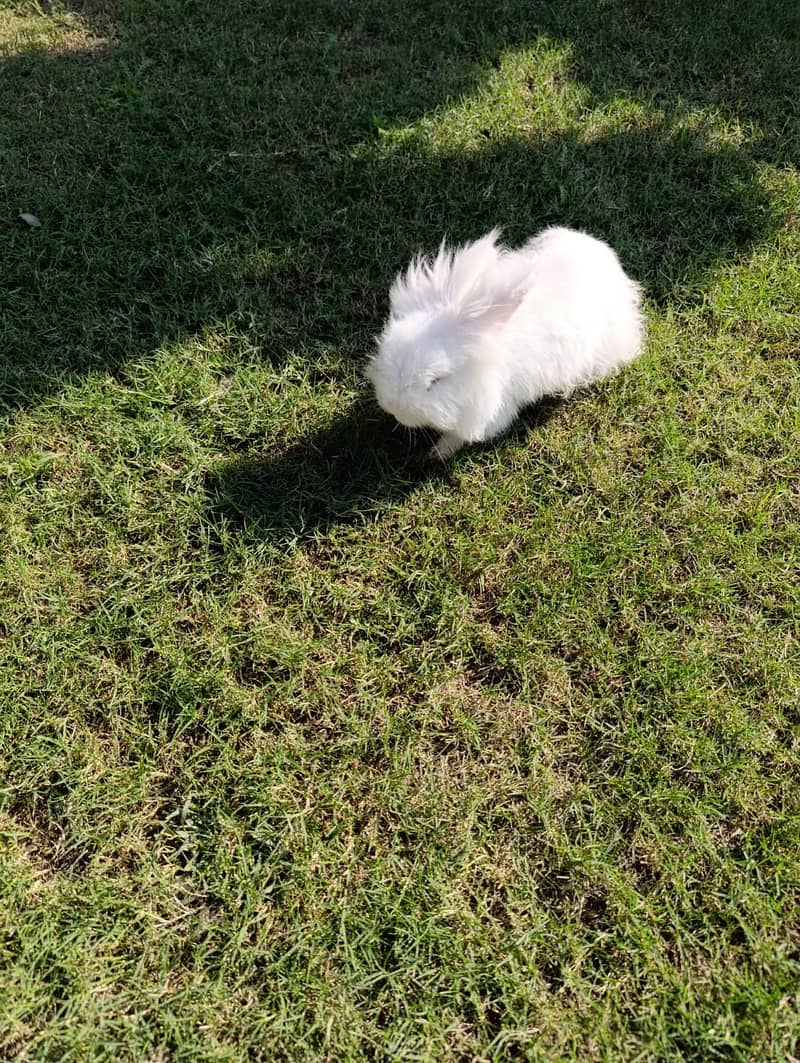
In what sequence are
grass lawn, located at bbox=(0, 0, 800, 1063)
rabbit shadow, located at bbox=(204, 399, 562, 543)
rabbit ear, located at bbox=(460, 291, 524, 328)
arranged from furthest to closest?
1. rabbit shadow, located at bbox=(204, 399, 562, 543)
2. rabbit ear, located at bbox=(460, 291, 524, 328)
3. grass lawn, located at bbox=(0, 0, 800, 1063)

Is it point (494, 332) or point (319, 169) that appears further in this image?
point (319, 169)

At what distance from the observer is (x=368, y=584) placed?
2832mm

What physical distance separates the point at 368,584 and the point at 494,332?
111 centimetres

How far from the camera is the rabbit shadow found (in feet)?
9.58

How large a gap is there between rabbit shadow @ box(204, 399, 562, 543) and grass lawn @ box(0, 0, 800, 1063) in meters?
0.02

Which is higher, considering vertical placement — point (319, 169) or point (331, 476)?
point (319, 169)

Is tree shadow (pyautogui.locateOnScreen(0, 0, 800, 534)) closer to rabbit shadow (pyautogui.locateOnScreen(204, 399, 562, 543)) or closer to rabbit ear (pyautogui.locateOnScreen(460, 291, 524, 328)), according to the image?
rabbit shadow (pyautogui.locateOnScreen(204, 399, 562, 543))

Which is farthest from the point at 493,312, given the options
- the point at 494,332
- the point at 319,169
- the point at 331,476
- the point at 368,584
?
the point at 319,169

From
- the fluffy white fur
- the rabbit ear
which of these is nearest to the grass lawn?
the fluffy white fur

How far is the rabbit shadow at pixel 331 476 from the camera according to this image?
2920 millimetres

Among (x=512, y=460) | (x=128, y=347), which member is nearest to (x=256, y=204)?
(x=128, y=347)

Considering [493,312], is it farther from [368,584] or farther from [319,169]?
[319,169]

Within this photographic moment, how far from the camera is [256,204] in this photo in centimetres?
374

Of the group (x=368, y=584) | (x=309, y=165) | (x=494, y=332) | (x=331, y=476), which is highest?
(x=309, y=165)
